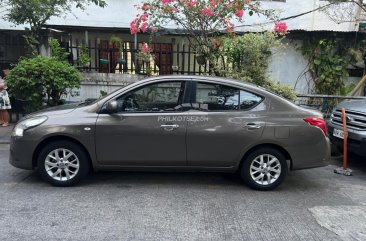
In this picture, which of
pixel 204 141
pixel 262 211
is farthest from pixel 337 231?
pixel 204 141

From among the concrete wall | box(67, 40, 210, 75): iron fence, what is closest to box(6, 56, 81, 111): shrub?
box(67, 40, 210, 75): iron fence

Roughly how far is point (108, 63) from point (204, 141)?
5.72 m

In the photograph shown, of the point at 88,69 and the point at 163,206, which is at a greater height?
the point at 88,69

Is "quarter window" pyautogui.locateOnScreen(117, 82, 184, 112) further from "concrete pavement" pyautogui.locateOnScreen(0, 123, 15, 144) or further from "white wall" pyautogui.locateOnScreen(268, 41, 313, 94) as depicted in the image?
"white wall" pyautogui.locateOnScreen(268, 41, 313, 94)

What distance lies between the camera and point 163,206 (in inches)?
190

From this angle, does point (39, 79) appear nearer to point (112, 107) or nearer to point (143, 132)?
point (112, 107)

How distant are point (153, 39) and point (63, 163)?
7173 millimetres

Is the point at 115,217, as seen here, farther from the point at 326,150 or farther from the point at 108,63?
the point at 108,63

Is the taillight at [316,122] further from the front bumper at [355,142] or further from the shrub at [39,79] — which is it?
the shrub at [39,79]

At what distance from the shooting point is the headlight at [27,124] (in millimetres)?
5285

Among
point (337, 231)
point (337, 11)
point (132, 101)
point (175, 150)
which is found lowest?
point (337, 231)

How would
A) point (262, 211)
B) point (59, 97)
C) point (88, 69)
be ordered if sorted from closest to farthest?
point (262, 211) → point (59, 97) → point (88, 69)

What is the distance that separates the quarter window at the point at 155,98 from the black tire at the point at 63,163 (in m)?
0.95

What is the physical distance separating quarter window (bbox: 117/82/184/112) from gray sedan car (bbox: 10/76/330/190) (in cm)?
1
